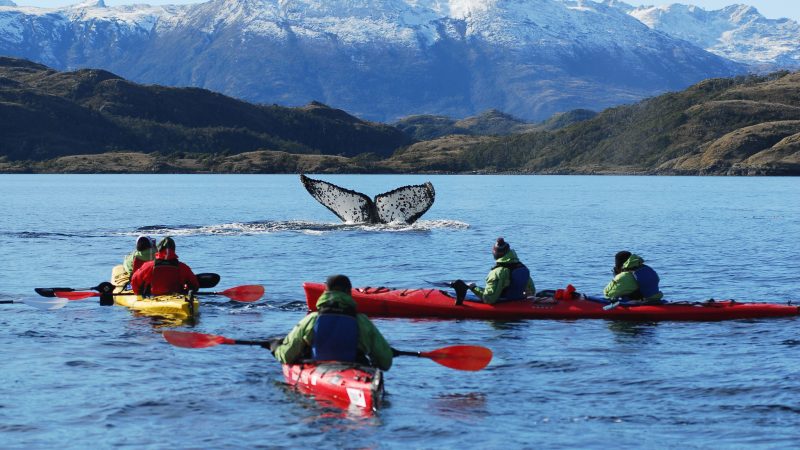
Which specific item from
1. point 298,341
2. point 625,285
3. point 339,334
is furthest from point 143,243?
point 625,285

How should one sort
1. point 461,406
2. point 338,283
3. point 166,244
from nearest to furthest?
point 338,283, point 461,406, point 166,244

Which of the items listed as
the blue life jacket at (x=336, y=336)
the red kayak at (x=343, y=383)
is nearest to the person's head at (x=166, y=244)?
the red kayak at (x=343, y=383)

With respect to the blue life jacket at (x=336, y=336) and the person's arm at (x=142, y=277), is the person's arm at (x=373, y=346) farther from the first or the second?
the person's arm at (x=142, y=277)

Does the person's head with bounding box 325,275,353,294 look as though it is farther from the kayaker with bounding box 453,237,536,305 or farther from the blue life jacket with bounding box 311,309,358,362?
the kayaker with bounding box 453,237,536,305

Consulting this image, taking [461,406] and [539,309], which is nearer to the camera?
[461,406]

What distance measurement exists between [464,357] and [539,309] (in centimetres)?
836

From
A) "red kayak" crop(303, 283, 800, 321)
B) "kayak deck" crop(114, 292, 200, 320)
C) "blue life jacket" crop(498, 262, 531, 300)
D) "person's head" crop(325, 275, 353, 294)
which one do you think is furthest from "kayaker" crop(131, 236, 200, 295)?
"person's head" crop(325, 275, 353, 294)

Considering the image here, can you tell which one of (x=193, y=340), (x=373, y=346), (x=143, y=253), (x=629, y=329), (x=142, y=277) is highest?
(x=143, y=253)

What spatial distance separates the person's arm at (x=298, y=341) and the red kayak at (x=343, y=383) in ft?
0.83

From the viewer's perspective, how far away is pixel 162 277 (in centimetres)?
2866

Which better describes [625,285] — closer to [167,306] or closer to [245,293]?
[245,293]

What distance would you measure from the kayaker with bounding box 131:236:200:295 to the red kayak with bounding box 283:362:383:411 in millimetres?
10300

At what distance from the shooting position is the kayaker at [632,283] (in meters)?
28.4

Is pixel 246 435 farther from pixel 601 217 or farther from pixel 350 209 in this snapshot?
pixel 601 217
